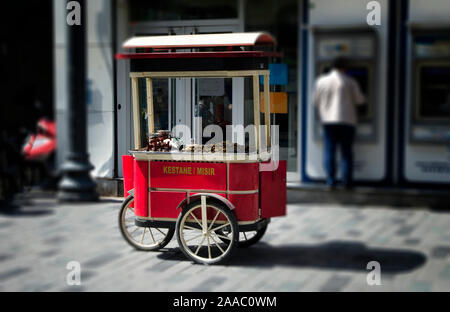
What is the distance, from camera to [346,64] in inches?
74.0

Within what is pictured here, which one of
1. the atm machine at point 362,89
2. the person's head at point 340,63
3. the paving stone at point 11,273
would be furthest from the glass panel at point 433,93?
the paving stone at point 11,273

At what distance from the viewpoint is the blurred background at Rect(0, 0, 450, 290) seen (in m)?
1.65

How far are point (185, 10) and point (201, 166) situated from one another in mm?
804

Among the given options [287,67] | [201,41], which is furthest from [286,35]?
[201,41]

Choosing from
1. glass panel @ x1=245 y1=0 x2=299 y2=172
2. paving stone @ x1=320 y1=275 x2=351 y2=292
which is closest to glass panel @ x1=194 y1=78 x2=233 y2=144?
glass panel @ x1=245 y1=0 x2=299 y2=172

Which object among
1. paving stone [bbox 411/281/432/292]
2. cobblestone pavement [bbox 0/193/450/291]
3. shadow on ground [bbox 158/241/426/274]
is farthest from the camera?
shadow on ground [bbox 158/241/426/274]

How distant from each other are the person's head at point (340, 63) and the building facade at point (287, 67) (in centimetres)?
2

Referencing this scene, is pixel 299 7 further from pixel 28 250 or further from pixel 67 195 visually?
pixel 28 250

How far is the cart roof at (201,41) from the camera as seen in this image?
1.77 m

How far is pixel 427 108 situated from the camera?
2.53 m

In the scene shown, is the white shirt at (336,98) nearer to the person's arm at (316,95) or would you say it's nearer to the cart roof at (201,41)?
the person's arm at (316,95)

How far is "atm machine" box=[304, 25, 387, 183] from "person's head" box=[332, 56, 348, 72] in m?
0.01

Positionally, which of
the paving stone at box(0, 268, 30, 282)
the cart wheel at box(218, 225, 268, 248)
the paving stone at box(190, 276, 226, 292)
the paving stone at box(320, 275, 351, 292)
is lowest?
the paving stone at box(320, 275, 351, 292)

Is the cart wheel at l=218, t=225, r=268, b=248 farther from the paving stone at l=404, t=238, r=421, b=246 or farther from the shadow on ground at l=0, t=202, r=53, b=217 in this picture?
the shadow on ground at l=0, t=202, r=53, b=217
